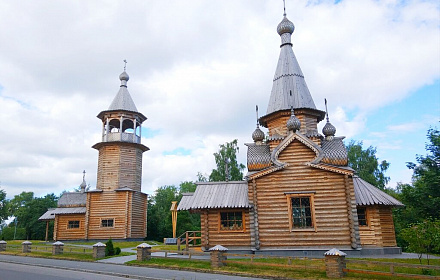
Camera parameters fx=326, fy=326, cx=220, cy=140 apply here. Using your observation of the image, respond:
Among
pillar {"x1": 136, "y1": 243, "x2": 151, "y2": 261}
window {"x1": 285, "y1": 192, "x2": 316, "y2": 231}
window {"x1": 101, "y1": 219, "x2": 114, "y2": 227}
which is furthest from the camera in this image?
window {"x1": 101, "y1": 219, "x2": 114, "y2": 227}

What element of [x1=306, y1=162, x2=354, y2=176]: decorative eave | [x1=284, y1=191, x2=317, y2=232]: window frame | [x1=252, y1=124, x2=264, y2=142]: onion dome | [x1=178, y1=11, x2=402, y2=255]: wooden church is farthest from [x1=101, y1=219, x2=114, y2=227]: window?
[x1=306, y1=162, x2=354, y2=176]: decorative eave

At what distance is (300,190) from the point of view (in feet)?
58.0

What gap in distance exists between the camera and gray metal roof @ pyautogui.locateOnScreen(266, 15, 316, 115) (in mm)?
21266

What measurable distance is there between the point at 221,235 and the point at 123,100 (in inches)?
800

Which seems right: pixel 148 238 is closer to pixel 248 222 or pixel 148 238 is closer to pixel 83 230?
pixel 83 230

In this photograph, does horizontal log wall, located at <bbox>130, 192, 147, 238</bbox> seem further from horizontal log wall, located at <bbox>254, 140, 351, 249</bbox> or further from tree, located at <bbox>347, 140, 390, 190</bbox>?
tree, located at <bbox>347, 140, 390, 190</bbox>

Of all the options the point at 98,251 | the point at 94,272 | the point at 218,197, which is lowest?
the point at 94,272

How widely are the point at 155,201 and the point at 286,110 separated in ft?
152

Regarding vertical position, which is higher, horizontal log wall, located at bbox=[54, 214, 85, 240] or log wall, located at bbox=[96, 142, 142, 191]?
log wall, located at bbox=[96, 142, 142, 191]

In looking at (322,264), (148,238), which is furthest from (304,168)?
(148,238)

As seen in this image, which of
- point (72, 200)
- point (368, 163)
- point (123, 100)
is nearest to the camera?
point (123, 100)

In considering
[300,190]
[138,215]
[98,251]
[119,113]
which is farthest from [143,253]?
[119,113]

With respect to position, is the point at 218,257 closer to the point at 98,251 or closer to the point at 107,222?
the point at 98,251

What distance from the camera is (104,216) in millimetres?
30031
